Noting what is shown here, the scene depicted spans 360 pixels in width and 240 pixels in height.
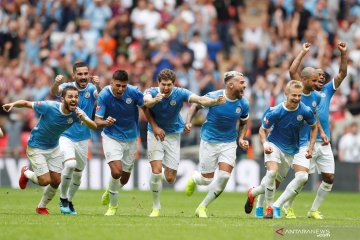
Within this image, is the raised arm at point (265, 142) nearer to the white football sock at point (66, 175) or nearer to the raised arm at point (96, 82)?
the raised arm at point (96, 82)

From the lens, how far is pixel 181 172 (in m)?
28.9

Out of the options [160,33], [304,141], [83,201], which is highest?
[160,33]

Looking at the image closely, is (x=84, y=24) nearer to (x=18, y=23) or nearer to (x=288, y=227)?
(x=18, y=23)

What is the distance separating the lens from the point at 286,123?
18.6m

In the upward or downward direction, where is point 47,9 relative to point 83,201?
upward

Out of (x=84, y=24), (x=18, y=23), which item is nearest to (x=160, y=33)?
(x=84, y=24)

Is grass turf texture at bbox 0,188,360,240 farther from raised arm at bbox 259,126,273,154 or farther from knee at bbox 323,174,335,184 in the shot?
raised arm at bbox 259,126,273,154

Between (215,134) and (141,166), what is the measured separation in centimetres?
979

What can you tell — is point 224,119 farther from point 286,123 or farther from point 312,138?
point 312,138

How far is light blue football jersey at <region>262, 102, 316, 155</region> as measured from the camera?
1844cm

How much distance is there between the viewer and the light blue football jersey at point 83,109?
19.2m

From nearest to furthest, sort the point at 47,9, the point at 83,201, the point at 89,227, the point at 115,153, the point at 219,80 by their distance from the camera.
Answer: the point at 89,227
the point at 115,153
the point at 83,201
the point at 219,80
the point at 47,9

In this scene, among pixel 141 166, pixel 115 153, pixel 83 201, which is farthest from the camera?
pixel 141 166

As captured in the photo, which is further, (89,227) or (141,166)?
(141,166)
